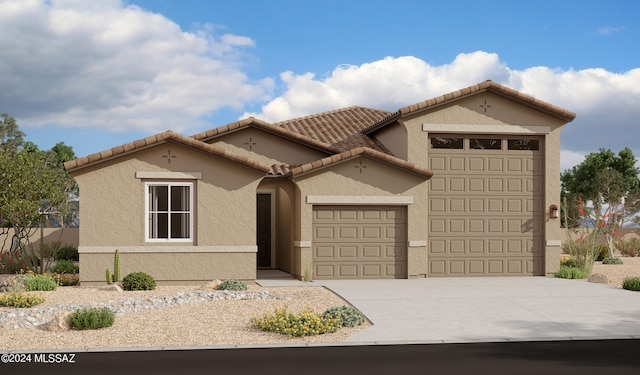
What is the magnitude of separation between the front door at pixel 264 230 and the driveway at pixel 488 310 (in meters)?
4.61

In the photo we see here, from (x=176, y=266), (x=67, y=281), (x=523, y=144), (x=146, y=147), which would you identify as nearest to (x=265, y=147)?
(x=146, y=147)

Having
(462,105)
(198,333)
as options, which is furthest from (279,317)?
(462,105)

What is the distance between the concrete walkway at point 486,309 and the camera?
490 inches

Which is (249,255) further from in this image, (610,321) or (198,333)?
(610,321)

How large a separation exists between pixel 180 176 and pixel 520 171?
995 centimetres

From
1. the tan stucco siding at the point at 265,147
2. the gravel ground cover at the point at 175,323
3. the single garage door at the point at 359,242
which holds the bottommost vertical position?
the gravel ground cover at the point at 175,323

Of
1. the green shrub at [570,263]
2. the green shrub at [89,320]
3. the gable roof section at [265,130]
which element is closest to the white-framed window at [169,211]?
the gable roof section at [265,130]

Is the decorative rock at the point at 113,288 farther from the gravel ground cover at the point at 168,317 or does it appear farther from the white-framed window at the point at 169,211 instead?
the white-framed window at the point at 169,211

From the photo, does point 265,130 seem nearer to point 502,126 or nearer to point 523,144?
point 502,126

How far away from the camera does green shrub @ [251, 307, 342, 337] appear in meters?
12.1

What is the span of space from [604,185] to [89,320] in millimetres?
35365

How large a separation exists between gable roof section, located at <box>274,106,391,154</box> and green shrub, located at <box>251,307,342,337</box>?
37.1 feet

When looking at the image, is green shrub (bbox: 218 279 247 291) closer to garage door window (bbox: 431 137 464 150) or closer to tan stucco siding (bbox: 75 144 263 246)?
tan stucco siding (bbox: 75 144 263 246)

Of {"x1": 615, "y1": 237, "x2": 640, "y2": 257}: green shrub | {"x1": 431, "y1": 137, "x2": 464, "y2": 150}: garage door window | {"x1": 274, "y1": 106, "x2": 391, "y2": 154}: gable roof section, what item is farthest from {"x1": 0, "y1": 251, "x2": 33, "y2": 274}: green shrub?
{"x1": 615, "y1": 237, "x2": 640, "y2": 257}: green shrub
